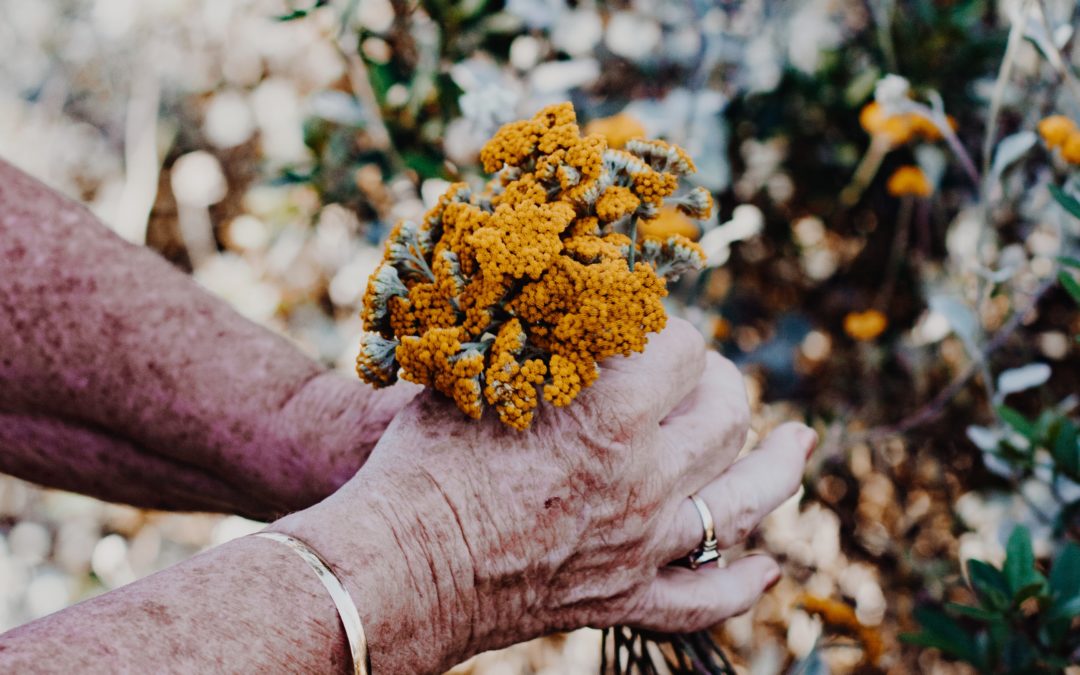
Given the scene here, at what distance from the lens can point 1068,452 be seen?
A: 1117 millimetres

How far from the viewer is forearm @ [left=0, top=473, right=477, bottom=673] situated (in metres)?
0.68

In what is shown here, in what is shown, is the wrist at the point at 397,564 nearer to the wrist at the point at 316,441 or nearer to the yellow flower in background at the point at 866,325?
the wrist at the point at 316,441

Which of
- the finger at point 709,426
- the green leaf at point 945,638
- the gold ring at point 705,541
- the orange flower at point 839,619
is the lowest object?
the orange flower at point 839,619

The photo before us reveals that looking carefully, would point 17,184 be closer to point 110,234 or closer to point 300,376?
point 110,234

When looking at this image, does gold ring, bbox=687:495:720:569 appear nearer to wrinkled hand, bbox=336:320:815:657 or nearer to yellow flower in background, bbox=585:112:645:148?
wrinkled hand, bbox=336:320:815:657

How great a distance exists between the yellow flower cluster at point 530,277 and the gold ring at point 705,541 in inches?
11.1

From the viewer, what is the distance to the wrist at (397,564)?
787mm

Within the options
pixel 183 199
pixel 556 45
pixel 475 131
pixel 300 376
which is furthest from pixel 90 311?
pixel 183 199

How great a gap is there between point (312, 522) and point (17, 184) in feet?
2.49

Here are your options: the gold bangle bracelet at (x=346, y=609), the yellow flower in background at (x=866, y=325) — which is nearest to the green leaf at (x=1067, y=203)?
the yellow flower in background at (x=866, y=325)

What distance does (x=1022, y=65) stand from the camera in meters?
1.86

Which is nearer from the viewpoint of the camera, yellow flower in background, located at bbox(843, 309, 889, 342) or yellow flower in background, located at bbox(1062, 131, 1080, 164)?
yellow flower in background, located at bbox(1062, 131, 1080, 164)

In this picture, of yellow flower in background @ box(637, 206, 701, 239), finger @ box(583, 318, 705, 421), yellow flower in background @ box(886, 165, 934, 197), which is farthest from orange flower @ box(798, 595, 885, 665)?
yellow flower in background @ box(886, 165, 934, 197)

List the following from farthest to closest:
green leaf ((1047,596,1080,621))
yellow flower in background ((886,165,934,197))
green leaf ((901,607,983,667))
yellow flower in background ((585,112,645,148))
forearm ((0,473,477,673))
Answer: yellow flower in background ((886,165,934,197)) → yellow flower in background ((585,112,645,148)) → green leaf ((901,607,983,667)) → green leaf ((1047,596,1080,621)) → forearm ((0,473,477,673))
